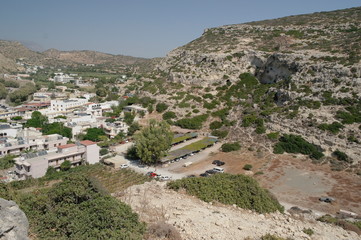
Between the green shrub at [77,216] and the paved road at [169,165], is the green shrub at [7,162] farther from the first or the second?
the green shrub at [77,216]

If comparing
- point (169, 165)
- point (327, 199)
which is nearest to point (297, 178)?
point (327, 199)

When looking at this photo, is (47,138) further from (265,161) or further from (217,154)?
(265,161)

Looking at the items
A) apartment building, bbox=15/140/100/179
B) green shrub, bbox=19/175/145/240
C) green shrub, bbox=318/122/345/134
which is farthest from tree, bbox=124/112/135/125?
green shrub, bbox=19/175/145/240

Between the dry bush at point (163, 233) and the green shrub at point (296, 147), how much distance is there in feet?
79.5

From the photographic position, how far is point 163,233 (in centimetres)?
962

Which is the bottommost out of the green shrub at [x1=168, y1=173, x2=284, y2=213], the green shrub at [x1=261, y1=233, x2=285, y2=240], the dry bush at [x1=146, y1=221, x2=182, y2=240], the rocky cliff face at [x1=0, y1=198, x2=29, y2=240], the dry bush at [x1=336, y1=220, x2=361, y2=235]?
the dry bush at [x1=336, y1=220, x2=361, y2=235]

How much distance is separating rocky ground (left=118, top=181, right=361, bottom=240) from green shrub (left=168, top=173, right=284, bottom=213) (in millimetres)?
436

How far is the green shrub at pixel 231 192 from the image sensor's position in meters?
14.0

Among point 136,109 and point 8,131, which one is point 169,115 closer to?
point 136,109

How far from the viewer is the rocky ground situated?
34.4ft

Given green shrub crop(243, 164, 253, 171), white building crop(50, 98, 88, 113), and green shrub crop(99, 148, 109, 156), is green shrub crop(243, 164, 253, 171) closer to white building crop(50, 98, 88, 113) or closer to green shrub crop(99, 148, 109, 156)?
green shrub crop(99, 148, 109, 156)

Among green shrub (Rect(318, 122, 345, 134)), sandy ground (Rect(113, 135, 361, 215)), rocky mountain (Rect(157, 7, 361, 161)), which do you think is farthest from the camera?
rocky mountain (Rect(157, 7, 361, 161))

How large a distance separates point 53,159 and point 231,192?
782 inches

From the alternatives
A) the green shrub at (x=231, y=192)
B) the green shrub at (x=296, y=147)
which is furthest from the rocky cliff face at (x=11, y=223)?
the green shrub at (x=296, y=147)
